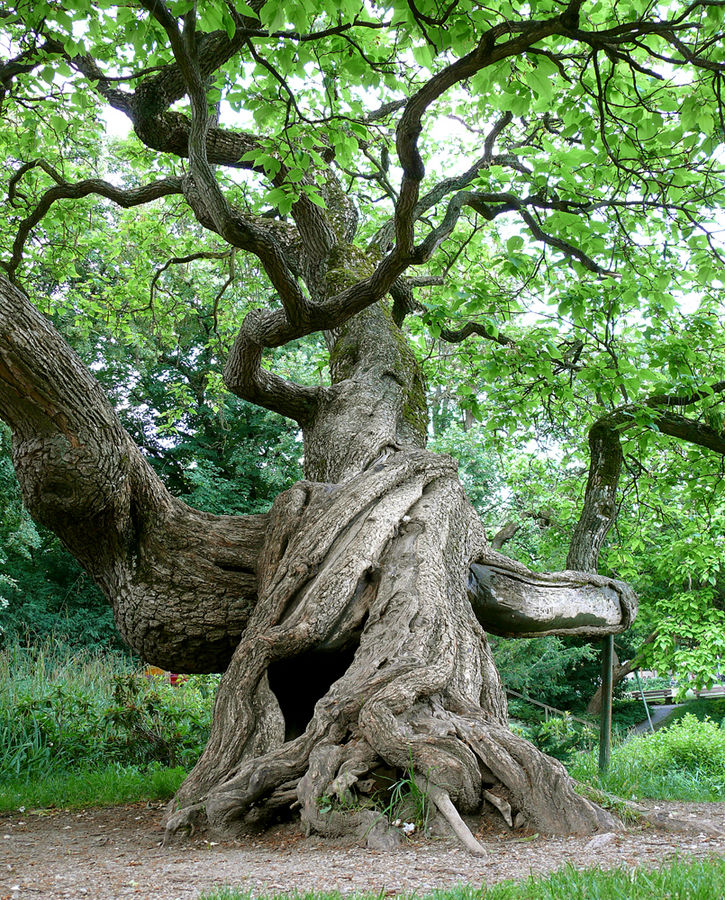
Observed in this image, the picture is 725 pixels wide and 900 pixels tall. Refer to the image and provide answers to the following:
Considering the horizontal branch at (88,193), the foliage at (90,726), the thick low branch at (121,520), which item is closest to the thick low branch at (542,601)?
the thick low branch at (121,520)

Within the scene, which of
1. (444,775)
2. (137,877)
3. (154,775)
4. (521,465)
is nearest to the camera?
(137,877)

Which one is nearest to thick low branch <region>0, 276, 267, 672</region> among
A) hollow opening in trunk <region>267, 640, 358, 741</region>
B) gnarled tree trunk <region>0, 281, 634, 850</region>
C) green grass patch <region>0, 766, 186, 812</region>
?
gnarled tree trunk <region>0, 281, 634, 850</region>

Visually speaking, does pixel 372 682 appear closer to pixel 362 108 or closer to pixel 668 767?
pixel 362 108

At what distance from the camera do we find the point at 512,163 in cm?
813

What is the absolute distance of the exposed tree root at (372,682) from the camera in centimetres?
336

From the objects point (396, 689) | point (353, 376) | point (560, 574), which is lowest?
point (396, 689)

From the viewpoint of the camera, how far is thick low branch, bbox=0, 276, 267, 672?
15.8 feet

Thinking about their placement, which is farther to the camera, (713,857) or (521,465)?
(521,465)

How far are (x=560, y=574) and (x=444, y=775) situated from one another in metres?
3.92

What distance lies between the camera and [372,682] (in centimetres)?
379

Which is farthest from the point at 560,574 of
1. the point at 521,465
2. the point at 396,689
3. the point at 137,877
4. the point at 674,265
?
the point at 521,465

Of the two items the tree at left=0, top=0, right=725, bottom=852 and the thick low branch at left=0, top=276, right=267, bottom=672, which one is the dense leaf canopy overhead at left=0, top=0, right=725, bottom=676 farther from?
the thick low branch at left=0, top=276, right=267, bottom=672

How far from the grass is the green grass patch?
3753 mm

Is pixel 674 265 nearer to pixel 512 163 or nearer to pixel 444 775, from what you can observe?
pixel 512 163
